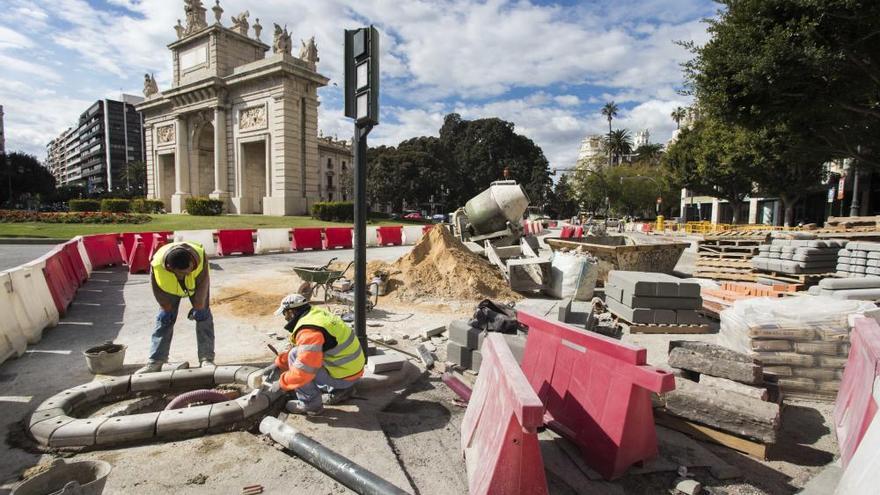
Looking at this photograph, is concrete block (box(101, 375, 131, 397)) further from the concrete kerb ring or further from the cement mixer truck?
the cement mixer truck

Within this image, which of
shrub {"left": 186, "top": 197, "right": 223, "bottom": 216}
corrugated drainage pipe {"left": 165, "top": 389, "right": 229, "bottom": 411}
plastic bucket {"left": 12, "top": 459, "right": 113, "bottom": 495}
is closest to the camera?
plastic bucket {"left": 12, "top": 459, "right": 113, "bottom": 495}

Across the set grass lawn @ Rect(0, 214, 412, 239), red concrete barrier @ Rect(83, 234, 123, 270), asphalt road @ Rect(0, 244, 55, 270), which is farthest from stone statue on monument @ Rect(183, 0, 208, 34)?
red concrete barrier @ Rect(83, 234, 123, 270)

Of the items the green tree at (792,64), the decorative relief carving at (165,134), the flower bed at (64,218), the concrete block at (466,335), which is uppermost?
the decorative relief carving at (165,134)

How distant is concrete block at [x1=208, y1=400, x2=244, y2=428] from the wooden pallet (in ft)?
12.2

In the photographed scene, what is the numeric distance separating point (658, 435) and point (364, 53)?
15.3 ft

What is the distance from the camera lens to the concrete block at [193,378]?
4449 millimetres

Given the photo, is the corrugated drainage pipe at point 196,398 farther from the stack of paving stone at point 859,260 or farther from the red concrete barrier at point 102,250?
the stack of paving stone at point 859,260

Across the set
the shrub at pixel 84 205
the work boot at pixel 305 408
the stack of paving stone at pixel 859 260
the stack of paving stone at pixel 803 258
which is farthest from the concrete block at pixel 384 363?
the shrub at pixel 84 205

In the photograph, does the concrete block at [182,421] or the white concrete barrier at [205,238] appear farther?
the white concrete barrier at [205,238]

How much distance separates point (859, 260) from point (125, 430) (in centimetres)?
1234

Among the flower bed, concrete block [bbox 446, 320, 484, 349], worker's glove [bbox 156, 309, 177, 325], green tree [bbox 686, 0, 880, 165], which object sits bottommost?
concrete block [bbox 446, 320, 484, 349]

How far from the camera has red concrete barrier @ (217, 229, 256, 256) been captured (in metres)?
15.6

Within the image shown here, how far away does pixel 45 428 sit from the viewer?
3.41 metres

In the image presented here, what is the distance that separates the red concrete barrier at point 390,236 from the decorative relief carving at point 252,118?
1549cm
